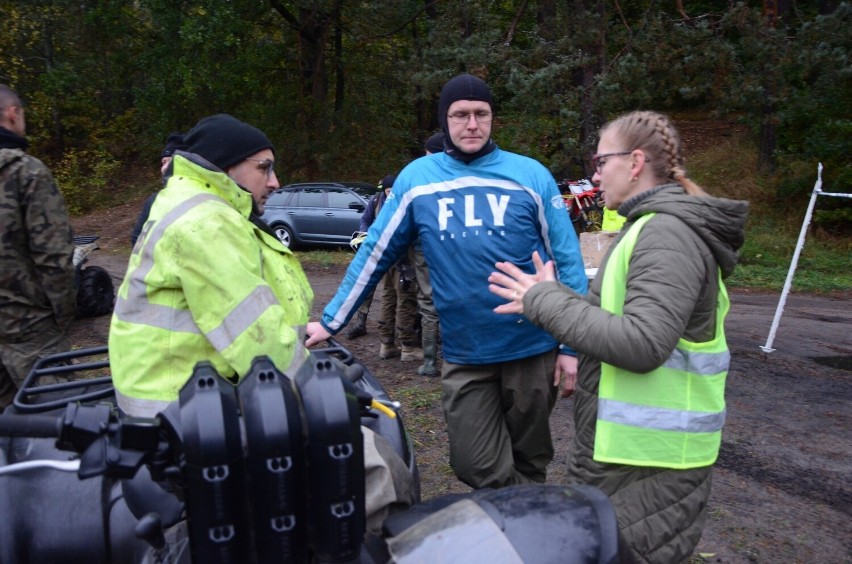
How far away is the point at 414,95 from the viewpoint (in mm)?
17812

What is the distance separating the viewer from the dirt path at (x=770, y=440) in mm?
3914

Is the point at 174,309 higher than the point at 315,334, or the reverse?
the point at 174,309

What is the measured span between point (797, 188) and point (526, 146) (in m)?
6.27

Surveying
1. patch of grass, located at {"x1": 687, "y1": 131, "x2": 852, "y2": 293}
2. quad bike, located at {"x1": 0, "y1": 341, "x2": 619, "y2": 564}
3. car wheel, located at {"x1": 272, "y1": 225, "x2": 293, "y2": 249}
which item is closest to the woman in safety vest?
quad bike, located at {"x1": 0, "y1": 341, "x2": 619, "y2": 564}

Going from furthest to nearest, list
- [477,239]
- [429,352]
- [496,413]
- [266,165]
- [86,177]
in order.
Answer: [86,177], [429,352], [496,413], [477,239], [266,165]

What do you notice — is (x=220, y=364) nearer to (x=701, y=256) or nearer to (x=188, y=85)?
(x=701, y=256)

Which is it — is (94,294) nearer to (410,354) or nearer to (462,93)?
(410,354)

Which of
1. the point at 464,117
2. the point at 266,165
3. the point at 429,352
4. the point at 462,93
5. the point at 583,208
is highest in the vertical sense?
the point at 462,93

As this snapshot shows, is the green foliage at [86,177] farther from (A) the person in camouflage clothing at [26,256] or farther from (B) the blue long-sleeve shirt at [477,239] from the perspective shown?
(B) the blue long-sleeve shirt at [477,239]

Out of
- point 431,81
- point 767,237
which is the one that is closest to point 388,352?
point 431,81

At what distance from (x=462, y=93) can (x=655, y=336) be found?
5.93ft

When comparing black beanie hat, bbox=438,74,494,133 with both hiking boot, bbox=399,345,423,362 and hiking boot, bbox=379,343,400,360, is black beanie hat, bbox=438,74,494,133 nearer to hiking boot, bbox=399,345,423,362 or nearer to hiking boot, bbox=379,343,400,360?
hiking boot, bbox=399,345,423,362

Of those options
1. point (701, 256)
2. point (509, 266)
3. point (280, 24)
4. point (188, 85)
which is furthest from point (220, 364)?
point (280, 24)

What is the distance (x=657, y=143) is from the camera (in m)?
2.42
